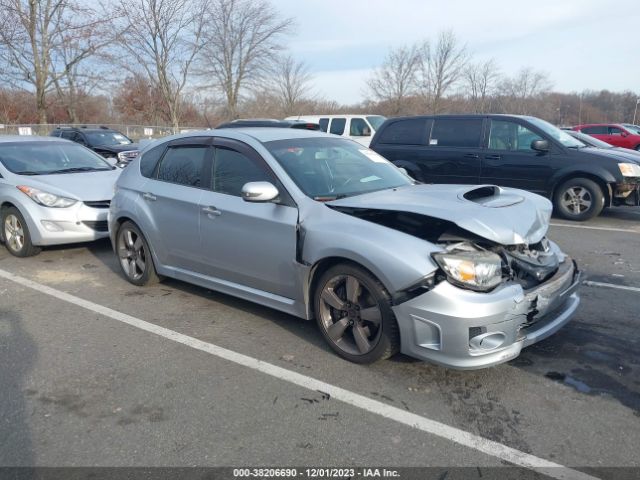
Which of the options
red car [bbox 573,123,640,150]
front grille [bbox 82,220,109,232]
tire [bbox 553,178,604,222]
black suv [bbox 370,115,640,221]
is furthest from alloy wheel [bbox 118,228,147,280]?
red car [bbox 573,123,640,150]

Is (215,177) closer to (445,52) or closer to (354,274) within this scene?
(354,274)

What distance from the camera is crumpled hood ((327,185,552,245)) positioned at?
339 centimetres

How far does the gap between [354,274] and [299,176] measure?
1093 mm

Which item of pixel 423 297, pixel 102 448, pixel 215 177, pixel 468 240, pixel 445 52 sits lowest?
pixel 102 448

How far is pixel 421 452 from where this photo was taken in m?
2.70

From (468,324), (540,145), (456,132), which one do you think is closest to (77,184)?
(468,324)

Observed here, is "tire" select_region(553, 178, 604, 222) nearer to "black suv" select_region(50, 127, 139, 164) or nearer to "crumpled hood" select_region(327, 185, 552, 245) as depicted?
"crumpled hood" select_region(327, 185, 552, 245)

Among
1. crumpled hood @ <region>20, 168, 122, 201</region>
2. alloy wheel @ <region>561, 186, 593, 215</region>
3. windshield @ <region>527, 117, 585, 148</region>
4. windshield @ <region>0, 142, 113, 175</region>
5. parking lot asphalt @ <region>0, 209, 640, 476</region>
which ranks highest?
windshield @ <region>527, 117, 585, 148</region>

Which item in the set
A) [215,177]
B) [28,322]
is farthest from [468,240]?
[28,322]

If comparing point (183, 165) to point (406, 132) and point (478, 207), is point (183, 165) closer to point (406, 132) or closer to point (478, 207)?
point (478, 207)

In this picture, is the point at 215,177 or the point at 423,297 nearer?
the point at 423,297

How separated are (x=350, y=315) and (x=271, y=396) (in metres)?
0.79

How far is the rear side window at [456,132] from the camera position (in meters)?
9.58

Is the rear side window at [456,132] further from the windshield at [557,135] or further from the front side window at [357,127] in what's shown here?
the front side window at [357,127]
